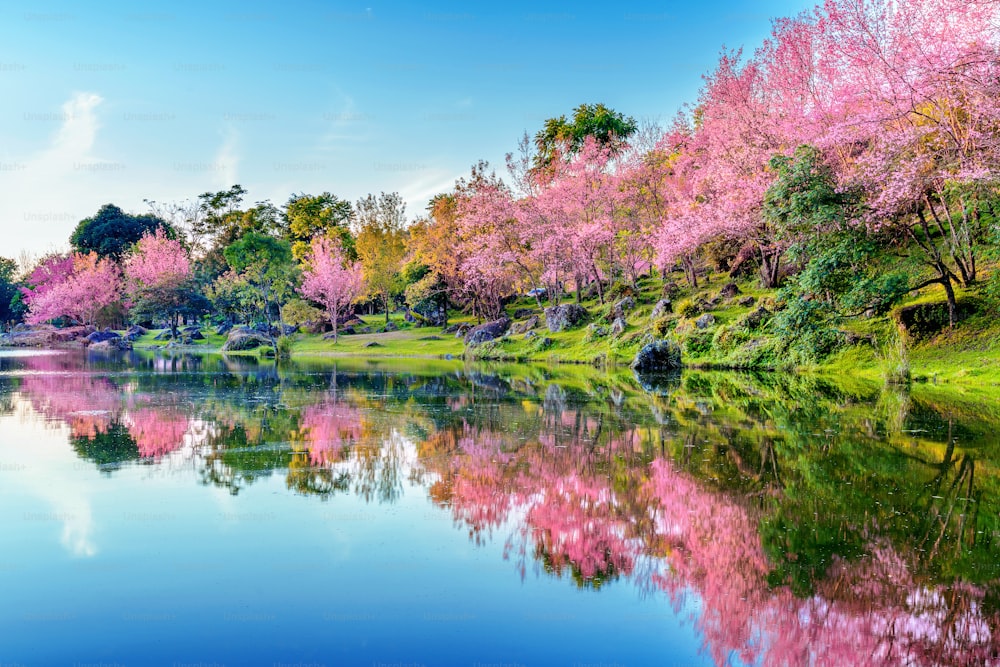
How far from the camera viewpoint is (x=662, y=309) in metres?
36.9

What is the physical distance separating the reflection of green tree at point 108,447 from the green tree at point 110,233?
80536mm

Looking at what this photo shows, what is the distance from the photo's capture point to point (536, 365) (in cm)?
3678

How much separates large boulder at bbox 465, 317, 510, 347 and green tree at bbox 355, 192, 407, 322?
57.0 feet

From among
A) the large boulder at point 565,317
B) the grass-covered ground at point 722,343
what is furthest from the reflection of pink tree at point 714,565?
the large boulder at point 565,317

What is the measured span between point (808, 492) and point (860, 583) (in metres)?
3.01

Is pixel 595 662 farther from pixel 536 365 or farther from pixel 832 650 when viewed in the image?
pixel 536 365

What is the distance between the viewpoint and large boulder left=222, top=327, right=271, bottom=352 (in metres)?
58.2

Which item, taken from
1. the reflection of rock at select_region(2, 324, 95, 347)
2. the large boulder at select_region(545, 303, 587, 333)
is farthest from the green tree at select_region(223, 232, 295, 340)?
the large boulder at select_region(545, 303, 587, 333)

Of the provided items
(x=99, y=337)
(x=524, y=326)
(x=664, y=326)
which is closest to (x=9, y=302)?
(x=99, y=337)

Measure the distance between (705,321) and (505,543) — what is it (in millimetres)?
27500

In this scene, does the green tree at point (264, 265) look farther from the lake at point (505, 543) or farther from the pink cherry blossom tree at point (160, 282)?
the lake at point (505, 543)

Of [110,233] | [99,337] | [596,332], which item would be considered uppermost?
[110,233]

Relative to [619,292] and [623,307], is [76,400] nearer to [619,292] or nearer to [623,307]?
[623,307]

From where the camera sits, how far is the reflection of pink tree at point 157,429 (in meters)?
A: 12.0
